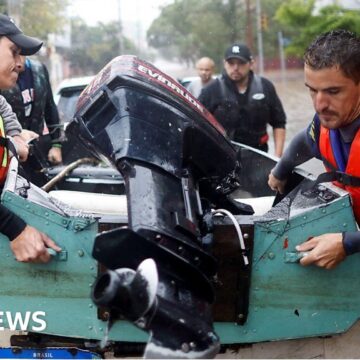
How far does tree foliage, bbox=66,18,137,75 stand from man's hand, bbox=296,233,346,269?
15.4 m

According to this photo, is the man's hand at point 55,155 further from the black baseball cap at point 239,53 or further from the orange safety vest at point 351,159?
the orange safety vest at point 351,159

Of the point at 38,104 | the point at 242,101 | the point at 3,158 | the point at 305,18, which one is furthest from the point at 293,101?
the point at 3,158

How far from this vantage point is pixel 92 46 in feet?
65.0

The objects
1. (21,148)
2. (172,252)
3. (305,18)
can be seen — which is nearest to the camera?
(172,252)

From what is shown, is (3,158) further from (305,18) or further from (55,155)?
(305,18)

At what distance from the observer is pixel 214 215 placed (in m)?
2.72

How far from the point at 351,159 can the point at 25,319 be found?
1436mm

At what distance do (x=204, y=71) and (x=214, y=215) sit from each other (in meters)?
5.63

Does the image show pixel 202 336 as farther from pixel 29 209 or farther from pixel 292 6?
pixel 292 6

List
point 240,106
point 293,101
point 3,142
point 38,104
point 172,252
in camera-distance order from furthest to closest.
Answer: point 293,101 → point 240,106 → point 38,104 → point 3,142 → point 172,252

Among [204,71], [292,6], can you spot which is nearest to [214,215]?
[204,71]

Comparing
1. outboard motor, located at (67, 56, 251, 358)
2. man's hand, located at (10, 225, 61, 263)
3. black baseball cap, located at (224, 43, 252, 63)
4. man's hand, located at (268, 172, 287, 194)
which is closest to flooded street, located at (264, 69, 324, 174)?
black baseball cap, located at (224, 43, 252, 63)

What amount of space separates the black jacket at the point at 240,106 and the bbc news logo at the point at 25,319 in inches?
141

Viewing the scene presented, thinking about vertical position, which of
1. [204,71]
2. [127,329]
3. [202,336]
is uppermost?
[202,336]
